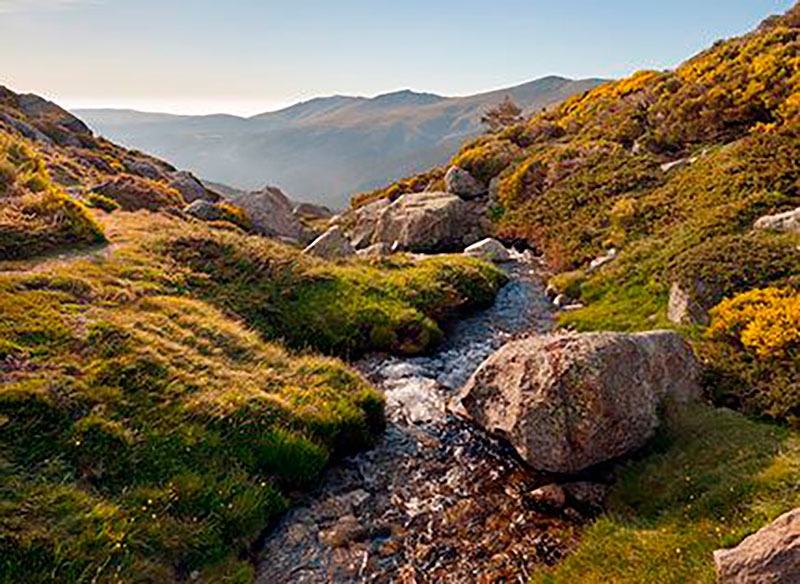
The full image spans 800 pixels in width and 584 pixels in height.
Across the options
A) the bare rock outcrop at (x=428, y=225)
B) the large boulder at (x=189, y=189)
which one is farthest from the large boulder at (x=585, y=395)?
the large boulder at (x=189, y=189)

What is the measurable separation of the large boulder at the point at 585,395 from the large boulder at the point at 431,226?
30.3 meters

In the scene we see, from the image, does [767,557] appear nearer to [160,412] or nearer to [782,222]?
[160,412]

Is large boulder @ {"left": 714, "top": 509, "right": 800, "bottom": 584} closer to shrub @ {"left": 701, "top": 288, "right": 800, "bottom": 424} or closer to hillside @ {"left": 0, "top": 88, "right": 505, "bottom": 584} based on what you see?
shrub @ {"left": 701, "top": 288, "right": 800, "bottom": 424}

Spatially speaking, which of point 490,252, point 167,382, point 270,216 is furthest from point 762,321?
point 270,216

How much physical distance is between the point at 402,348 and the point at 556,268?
16417 mm

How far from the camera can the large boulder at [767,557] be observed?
6.60 m

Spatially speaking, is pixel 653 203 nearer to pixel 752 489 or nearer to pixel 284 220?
pixel 752 489

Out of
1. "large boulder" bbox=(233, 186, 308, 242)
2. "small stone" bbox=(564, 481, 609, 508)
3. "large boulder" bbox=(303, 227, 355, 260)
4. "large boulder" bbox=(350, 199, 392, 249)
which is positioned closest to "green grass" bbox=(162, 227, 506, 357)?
"large boulder" bbox=(303, 227, 355, 260)

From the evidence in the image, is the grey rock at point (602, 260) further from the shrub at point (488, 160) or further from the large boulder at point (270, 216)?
the large boulder at point (270, 216)

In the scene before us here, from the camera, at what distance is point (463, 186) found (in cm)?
5553

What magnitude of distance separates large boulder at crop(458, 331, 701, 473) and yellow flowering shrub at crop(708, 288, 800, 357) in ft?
6.95

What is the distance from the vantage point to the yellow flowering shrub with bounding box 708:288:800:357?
13.7 metres

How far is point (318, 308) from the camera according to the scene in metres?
22.8

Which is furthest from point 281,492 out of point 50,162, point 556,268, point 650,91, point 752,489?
point 650,91
